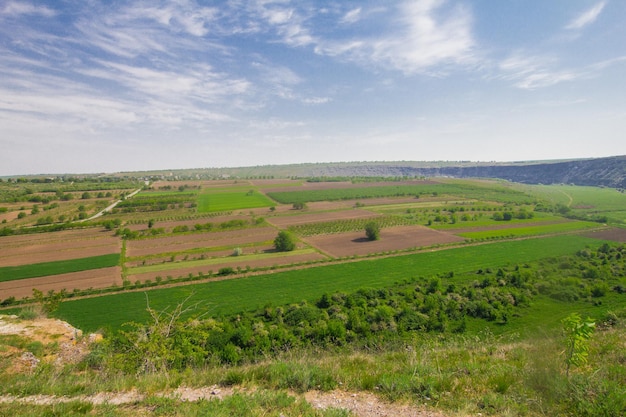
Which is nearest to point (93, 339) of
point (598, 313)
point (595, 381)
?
point (595, 381)

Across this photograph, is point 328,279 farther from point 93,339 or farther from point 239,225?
point 239,225

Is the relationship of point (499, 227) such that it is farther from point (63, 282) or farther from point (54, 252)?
point (54, 252)

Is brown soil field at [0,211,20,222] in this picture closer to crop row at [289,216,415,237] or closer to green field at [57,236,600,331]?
green field at [57,236,600,331]

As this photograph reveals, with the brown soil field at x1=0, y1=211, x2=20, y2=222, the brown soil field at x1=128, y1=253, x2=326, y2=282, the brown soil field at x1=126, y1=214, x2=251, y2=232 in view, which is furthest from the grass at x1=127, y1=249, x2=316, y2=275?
the brown soil field at x1=0, y1=211, x2=20, y2=222

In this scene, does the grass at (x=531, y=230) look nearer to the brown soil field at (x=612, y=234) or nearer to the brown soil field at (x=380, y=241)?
the brown soil field at (x=612, y=234)

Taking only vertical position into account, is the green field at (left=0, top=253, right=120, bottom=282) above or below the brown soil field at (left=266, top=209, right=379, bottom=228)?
below

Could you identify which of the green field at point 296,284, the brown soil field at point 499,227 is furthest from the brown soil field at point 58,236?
the brown soil field at point 499,227
